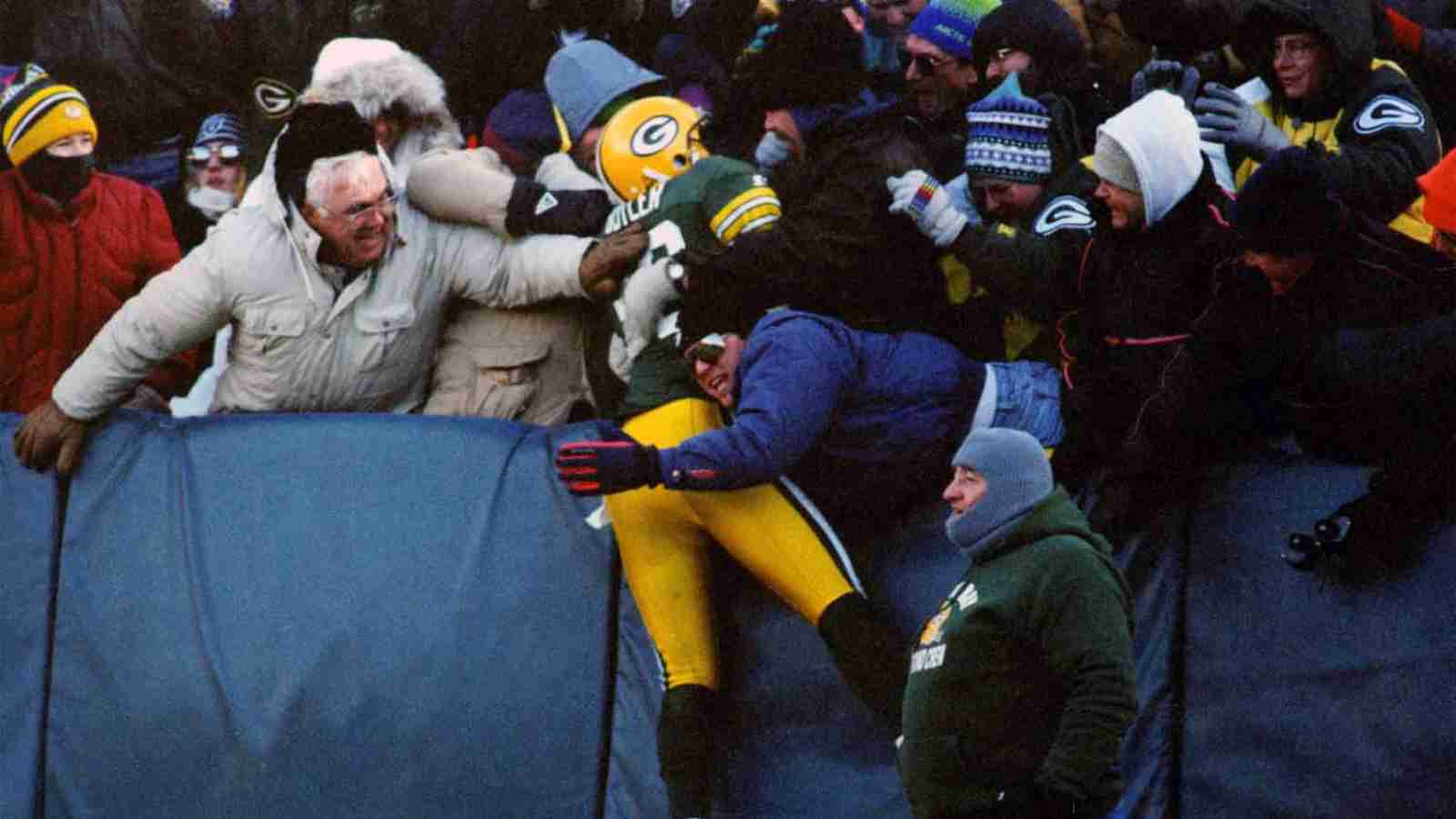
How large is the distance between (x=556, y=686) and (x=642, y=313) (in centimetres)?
123

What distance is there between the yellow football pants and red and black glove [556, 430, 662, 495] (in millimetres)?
426

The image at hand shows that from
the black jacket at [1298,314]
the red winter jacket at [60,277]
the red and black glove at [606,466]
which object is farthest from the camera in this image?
the red winter jacket at [60,277]

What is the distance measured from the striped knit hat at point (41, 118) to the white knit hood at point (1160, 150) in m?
4.08

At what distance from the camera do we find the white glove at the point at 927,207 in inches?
280

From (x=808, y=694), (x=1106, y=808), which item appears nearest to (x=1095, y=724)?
(x=1106, y=808)

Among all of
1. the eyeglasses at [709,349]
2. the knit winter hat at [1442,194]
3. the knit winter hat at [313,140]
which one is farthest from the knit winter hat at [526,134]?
the knit winter hat at [1442,194]

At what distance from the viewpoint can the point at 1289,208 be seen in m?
6.39

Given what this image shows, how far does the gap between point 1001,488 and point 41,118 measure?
458cm

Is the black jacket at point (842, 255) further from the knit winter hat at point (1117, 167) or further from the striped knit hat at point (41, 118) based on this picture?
the striped knit hat at point (41, 118)

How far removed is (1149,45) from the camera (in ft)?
26.7

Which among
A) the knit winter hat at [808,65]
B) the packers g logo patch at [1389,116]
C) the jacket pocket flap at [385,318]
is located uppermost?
the knit winter hat at [808,65]

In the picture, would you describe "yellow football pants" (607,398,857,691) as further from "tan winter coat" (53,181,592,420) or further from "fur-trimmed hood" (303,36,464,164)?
"fur-trimmed hood" (303,36,464,164)

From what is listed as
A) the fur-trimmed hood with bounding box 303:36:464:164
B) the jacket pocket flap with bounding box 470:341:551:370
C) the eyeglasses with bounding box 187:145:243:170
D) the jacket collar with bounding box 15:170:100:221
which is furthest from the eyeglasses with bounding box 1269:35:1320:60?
the eyeglasses with bounding box 187:145:243:170

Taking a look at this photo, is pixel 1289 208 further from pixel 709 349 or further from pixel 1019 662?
pixel 709 349
